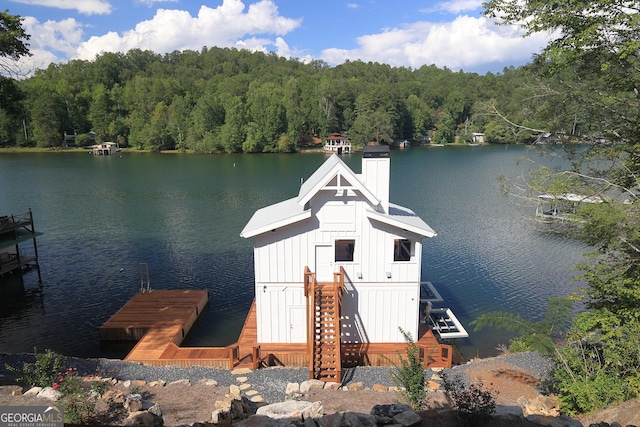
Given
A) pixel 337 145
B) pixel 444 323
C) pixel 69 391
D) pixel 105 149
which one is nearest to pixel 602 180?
pixel 444 323

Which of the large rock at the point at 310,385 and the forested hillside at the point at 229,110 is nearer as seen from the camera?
the large rock at the point at 310,385

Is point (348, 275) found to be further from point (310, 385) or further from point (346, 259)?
point (310, 385)

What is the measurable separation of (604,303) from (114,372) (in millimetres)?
14617

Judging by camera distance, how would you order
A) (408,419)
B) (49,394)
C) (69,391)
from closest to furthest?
(408,419), (69,391), (49,394)

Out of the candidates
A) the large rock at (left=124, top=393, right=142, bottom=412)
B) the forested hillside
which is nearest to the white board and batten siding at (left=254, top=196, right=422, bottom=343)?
the large rock at (left=124, top=393, right=142, bottom=412)

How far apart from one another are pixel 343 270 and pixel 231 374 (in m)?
4.98

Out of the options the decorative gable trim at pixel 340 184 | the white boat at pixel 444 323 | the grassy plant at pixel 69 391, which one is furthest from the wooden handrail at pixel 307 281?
the grassy plant at pixel 69 391

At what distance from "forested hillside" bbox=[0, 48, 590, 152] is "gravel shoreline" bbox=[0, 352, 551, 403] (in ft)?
240

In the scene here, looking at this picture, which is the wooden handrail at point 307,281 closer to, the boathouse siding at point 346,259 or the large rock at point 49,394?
the boathouse siding at point 346,259

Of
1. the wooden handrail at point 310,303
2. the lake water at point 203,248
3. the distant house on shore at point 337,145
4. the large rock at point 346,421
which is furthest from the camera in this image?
the distant house on shore at point 337,145

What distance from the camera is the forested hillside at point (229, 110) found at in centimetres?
9138

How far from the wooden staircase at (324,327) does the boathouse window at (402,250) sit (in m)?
2.31

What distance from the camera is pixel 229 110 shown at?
90875mm

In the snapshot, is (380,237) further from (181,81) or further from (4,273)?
(181,81)
